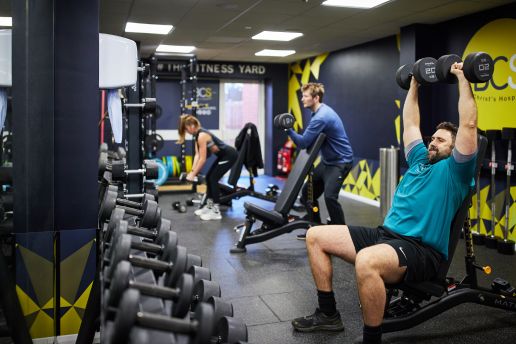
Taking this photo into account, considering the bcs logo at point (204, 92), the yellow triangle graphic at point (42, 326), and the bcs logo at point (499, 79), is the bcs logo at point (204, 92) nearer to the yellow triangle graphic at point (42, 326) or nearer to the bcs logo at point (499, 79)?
the bcs logo at point (499, 79)

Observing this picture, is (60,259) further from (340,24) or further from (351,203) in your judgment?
(351,203)

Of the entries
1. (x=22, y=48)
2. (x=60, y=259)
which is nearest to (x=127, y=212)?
(x=60, y=259)

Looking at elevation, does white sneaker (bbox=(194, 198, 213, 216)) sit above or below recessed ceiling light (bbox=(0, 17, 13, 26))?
below

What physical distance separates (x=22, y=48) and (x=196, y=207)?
→ 13.0 ft

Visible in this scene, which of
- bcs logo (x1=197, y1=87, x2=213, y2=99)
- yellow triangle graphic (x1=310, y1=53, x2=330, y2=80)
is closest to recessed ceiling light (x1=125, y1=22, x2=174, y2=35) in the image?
yellow triangle graphic (x1=310, y1=53, x2=330, y2=80)

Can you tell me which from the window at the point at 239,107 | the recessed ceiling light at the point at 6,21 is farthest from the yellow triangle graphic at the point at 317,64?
the recessed ceiling light at the point at 6,21

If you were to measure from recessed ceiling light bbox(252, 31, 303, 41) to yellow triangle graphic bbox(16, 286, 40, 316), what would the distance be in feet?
14.7

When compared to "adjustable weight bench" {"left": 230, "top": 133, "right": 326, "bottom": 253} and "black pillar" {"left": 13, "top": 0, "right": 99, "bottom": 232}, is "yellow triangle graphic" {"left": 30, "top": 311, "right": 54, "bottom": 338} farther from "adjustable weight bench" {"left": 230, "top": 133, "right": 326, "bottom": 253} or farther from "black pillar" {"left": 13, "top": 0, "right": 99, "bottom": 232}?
"adjustable weight bench" {"left": 230, "top": 133, "right": 326, "bottom": 253}

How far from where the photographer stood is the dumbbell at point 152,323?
988 mm

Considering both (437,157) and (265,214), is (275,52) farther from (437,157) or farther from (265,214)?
(437,157)

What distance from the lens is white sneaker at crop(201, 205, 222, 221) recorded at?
5.24 meters

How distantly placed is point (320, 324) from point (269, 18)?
3.50 metres

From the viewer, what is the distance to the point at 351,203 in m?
6.50

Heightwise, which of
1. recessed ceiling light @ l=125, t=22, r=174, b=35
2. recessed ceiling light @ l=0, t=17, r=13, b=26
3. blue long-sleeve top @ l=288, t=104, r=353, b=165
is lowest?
blue long-sleeve top @ l=288, t=104, r=353, b=165
